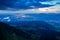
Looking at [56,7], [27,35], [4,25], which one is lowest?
[27,35]

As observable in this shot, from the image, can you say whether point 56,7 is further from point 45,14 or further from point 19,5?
point 19,5

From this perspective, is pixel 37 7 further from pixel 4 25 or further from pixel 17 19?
pixel 4 25

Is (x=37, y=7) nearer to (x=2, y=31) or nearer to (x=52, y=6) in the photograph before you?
(x=52, y=6)

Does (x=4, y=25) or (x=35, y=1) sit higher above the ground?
(x=35, y=1)

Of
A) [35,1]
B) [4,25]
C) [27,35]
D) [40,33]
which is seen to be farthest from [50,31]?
[4,25]

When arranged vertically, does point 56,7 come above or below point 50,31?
above

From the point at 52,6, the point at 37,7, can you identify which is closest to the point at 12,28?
the point at 37,7
